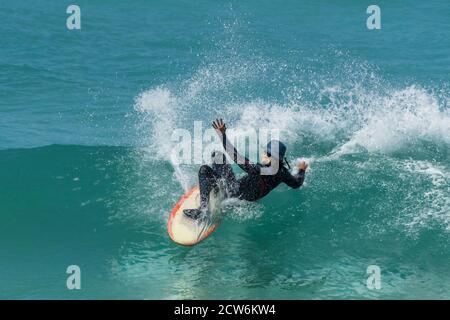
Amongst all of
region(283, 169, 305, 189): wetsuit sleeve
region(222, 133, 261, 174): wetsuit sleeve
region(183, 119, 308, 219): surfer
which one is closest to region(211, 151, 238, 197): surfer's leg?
region(183, 119, 308, 219): surfer

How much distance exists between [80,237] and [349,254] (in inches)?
162

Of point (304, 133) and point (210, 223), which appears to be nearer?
point (210, 223)

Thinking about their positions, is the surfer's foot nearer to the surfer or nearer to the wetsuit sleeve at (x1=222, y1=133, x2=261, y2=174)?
the surfer

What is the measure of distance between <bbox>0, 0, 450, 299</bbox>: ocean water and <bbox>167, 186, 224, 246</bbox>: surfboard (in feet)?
0.83

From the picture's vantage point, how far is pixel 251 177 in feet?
39.0

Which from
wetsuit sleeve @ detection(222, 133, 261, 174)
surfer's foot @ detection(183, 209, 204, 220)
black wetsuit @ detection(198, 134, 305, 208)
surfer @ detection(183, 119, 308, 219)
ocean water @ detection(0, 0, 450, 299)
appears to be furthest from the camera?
surfer's foot @ detection(183, 209, 204, 220)

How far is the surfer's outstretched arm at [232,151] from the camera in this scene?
11.1m

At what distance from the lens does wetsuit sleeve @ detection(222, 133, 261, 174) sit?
444 inches

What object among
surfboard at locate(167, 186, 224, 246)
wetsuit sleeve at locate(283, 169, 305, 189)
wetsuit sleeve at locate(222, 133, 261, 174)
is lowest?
surfboard at locate(167, 186, 224, 246)

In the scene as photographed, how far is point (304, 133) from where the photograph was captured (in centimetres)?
1541

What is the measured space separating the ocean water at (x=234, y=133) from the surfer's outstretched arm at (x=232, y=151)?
973mm

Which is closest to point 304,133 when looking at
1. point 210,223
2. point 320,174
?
point 320,174

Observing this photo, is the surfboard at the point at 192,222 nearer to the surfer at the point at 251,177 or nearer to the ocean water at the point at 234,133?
the surfer at the point at 251,177
